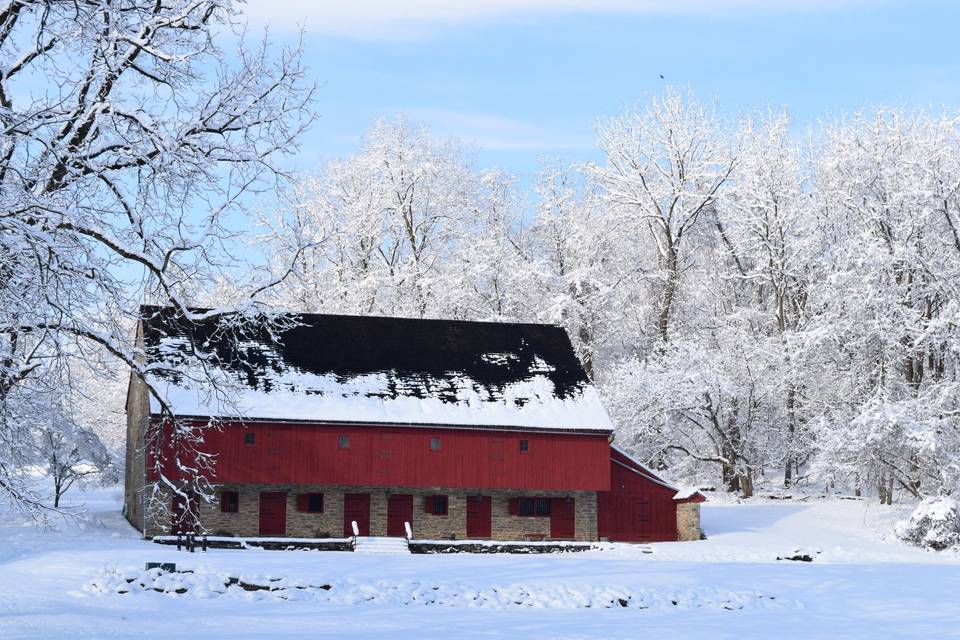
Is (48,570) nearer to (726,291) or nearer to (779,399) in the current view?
(779,399)

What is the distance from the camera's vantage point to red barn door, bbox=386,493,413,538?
38062 millimetres

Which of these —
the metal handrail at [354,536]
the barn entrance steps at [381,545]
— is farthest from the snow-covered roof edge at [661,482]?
the metal handrail at [354,536]

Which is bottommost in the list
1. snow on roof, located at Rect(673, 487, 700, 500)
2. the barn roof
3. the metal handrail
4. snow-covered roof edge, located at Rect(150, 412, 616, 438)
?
the metal handrail

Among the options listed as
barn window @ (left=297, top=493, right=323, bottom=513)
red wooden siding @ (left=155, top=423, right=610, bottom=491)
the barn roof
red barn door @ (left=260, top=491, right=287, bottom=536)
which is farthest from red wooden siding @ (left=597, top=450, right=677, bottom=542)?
red barn door @ (left=260, top=491, right=287, bottom=536)

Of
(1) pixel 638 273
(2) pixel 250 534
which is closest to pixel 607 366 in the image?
(1) pixel 638 273

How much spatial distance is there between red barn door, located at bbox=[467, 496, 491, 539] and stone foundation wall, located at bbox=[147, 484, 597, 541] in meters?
0.17

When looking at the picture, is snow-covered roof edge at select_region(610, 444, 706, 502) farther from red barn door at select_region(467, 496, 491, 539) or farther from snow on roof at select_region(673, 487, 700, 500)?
red barn door at select_region(467, 496, 491, 539)

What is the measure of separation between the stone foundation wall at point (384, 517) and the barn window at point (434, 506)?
0.39 ft

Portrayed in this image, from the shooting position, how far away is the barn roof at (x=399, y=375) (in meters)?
37.1

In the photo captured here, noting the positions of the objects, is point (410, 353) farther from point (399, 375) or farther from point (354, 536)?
point (354, 536)

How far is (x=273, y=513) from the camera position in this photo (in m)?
37.0

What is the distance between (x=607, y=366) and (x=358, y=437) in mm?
25295

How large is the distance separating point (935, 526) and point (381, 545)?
61.3 ft

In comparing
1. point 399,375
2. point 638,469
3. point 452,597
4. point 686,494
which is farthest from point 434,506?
point 452,597
